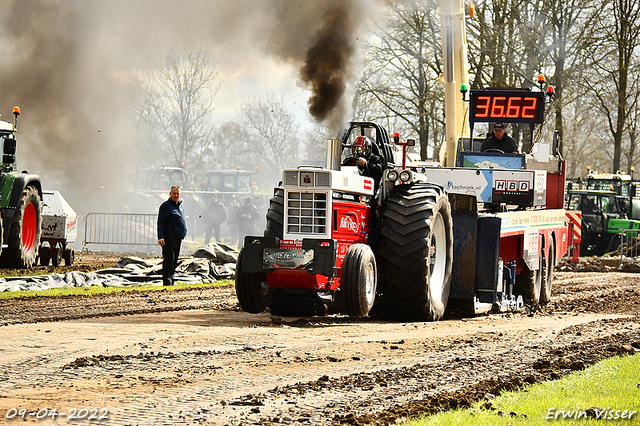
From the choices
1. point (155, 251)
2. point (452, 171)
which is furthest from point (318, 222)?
point (155, 251)

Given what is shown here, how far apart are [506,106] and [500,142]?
3.42 feet

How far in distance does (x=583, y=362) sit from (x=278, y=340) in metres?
2.91

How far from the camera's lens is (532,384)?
6.53 metres

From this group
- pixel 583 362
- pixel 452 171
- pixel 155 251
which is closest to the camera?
pixel 583 362

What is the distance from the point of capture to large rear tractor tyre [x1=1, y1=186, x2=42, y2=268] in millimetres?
16969

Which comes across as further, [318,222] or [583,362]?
[318,222]

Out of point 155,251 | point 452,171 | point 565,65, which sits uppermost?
point 565,65

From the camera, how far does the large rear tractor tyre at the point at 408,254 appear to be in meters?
9.98

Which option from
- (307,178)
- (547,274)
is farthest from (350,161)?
(547,274)

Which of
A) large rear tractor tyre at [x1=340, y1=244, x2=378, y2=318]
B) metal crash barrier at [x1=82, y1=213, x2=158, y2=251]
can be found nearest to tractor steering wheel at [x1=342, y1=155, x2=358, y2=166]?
large rear tractor tyre at [x1=340, y1=244, x2=378, y2=318]

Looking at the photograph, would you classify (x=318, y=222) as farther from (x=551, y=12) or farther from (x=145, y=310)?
(x=551, y=12)

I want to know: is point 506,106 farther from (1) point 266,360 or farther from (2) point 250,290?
(1) point 266,360

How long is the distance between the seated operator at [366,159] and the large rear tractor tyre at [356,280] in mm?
1504

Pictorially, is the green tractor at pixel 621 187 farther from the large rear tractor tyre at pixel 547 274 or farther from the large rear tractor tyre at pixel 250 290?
the large rear tractor tyre at pixel 250 290
